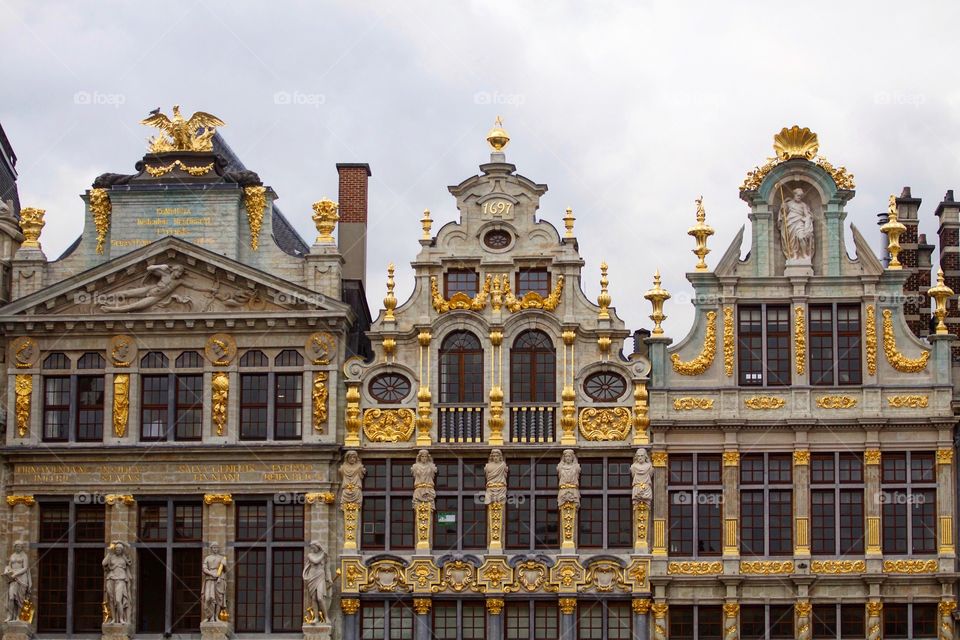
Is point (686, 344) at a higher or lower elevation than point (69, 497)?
higher

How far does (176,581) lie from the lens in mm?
46250

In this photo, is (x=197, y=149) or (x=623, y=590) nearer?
(x=623, y=590)

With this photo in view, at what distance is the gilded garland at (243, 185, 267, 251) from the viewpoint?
47.8 m

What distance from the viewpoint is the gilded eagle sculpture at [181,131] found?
48.1 meters

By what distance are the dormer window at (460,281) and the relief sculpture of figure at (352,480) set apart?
4.89 m

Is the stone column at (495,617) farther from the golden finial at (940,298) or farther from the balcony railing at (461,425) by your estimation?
the golden finial at (940,298)

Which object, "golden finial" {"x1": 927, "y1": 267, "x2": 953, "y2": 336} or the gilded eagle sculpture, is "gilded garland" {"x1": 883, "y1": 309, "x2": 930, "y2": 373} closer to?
"golden finial" {"x1": 927, "y1": 267, "x2": 953, "y2": 336}

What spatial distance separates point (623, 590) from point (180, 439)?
1187 centimetres

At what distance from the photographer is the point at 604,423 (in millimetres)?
46062

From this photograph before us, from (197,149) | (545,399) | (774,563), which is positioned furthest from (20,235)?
(774,563)

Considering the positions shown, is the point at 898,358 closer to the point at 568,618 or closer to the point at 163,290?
the point at 568,618

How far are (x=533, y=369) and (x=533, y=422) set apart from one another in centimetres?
139

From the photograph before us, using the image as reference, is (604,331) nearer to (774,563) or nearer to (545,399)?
(545,399)

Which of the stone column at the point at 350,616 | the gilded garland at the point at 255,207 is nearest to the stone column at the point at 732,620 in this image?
the stone column at the point at 350,616
